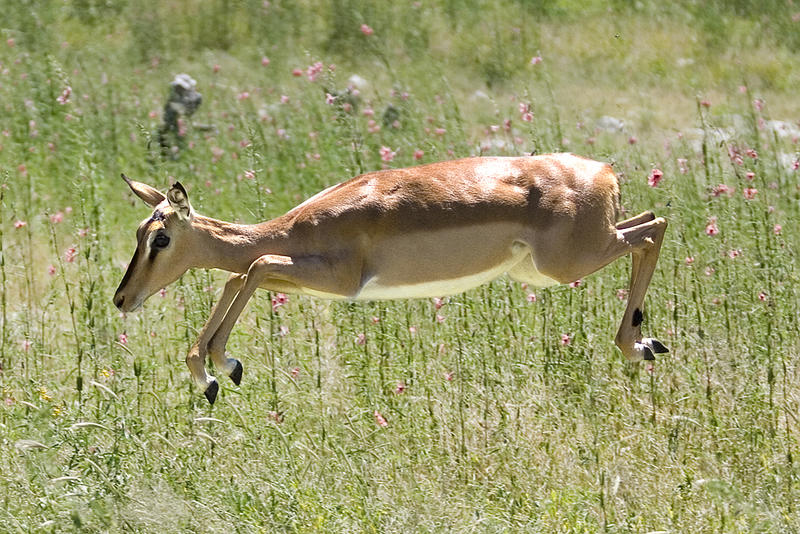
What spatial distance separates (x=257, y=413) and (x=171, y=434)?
1.55 ft

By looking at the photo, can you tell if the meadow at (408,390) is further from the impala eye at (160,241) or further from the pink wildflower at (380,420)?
the impala eye at (160,241)

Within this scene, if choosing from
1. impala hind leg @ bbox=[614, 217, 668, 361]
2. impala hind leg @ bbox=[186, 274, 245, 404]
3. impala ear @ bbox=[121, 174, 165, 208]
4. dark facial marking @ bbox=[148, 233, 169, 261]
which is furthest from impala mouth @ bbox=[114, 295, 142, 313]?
impala hind leg @ bbox=[614, 217, 668, 361]

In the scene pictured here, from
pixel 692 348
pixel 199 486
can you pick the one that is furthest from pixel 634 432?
pixel 199 486

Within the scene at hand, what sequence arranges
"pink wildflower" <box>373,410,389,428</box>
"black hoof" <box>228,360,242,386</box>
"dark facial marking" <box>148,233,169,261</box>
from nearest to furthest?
"black hoof" <box>228,360,242,386</box> → "dark facial marking" <box>148,233,169,261</box> → "pink wildflower" <box>373,410,389,428</box>

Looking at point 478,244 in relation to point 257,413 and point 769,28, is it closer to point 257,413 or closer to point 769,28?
point 257,413

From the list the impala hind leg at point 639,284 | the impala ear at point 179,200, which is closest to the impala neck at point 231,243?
the impala ear at point 179,200

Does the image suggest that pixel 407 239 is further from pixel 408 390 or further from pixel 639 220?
pixel 639 220

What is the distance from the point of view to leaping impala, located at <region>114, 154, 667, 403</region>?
5.80m

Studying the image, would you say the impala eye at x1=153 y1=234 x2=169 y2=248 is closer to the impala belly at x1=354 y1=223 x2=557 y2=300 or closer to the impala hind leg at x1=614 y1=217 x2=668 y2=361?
the impala belly at x1=354 y1=223 x2=557 y2=300

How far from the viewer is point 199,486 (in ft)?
19.8

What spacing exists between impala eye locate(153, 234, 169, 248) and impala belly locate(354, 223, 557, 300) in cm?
90

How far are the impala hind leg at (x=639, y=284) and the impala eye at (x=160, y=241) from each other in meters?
2.25

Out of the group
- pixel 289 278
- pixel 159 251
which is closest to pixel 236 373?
pixel 289 278

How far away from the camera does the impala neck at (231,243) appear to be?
597 cm
